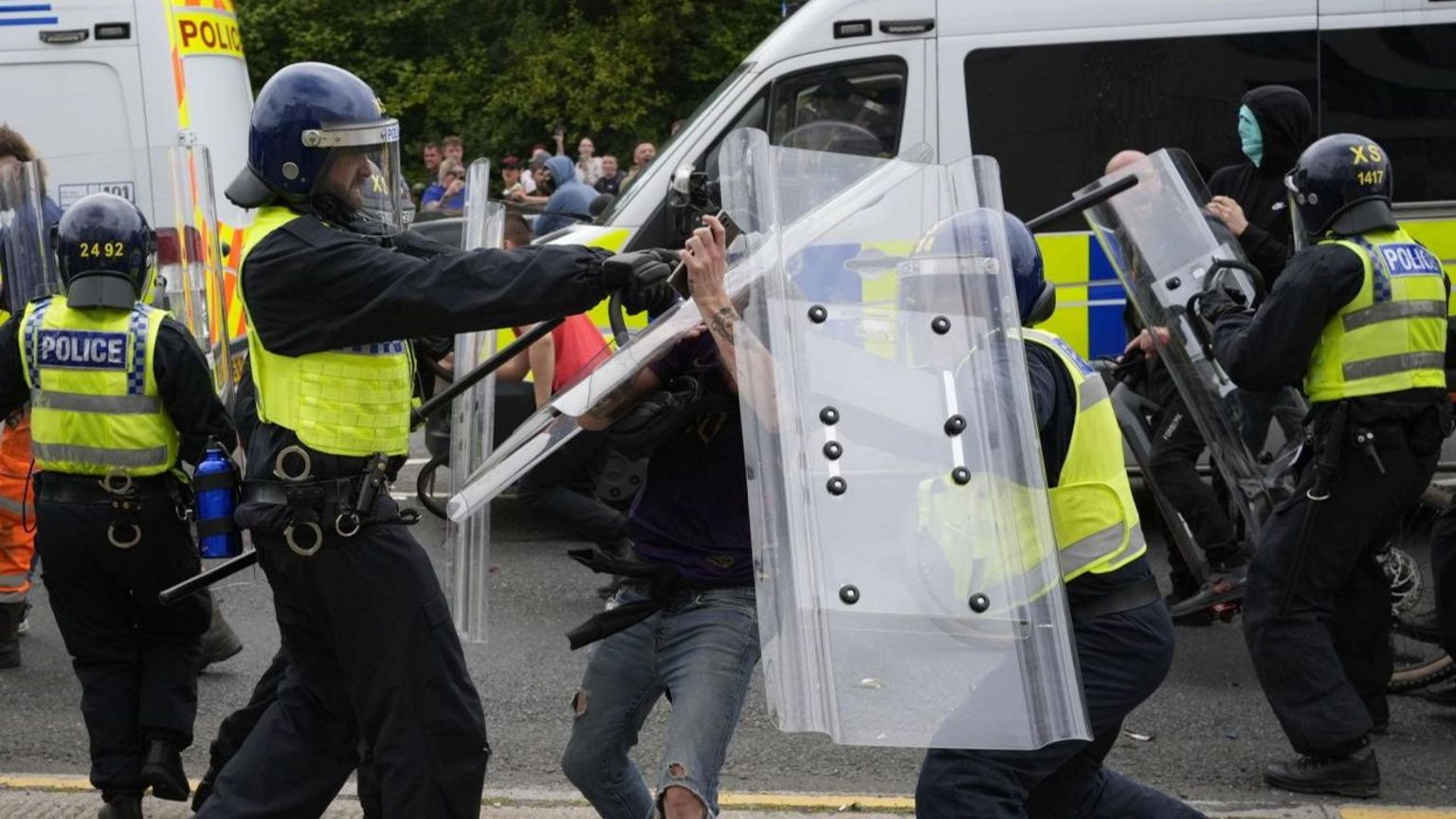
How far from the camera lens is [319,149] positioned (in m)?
3.95

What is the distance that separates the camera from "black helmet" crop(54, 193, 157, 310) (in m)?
5.18

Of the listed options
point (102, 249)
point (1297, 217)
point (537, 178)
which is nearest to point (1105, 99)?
point (1297, 217)

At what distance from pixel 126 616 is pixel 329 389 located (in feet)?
5.71

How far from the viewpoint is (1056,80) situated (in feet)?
27.2

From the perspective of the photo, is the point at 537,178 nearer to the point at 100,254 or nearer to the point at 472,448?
the point at 100,254

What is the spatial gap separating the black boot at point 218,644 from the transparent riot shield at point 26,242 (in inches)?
54.2

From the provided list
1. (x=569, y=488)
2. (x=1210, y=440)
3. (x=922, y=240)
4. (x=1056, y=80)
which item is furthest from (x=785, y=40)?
(x=922, y=240)

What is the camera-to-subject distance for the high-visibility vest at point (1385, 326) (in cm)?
524

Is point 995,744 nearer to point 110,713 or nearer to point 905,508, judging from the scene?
point 905,508

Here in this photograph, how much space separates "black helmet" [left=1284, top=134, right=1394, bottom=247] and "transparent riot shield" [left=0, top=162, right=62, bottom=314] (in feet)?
14.5

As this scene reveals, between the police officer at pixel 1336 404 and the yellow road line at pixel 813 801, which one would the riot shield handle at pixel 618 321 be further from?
the police officer at pixel 1336 404

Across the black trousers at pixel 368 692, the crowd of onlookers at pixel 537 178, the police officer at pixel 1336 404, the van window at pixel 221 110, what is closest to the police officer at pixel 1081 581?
the black trousers at pixel 368 692

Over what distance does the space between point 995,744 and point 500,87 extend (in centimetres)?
2361

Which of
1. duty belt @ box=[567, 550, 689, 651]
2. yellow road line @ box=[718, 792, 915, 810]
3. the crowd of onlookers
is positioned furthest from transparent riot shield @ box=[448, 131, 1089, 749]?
the crowd of onlookers
